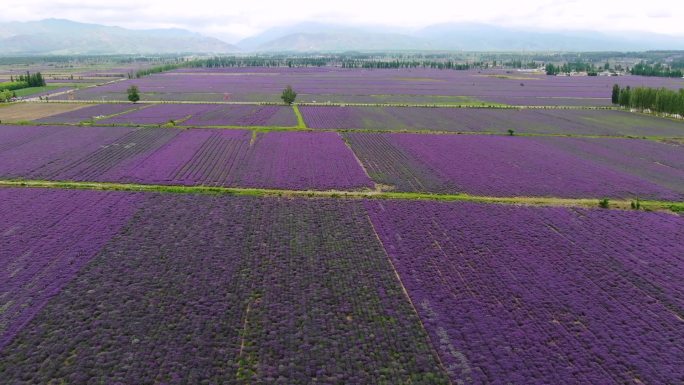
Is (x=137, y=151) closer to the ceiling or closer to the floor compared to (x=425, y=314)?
closer to the ceiling

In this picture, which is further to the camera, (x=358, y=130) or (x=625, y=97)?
(x=625, y=97)

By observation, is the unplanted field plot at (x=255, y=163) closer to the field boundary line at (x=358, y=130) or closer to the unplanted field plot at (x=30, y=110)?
the field boundary line at (x=358, y=130)

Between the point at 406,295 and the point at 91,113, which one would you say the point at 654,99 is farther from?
the point at 91,113

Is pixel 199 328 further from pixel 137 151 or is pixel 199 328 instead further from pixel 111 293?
pixel 137 151

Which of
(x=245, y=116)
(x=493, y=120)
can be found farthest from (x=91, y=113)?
(x=493, y=120)

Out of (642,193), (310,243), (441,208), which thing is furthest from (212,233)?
(642,193)
